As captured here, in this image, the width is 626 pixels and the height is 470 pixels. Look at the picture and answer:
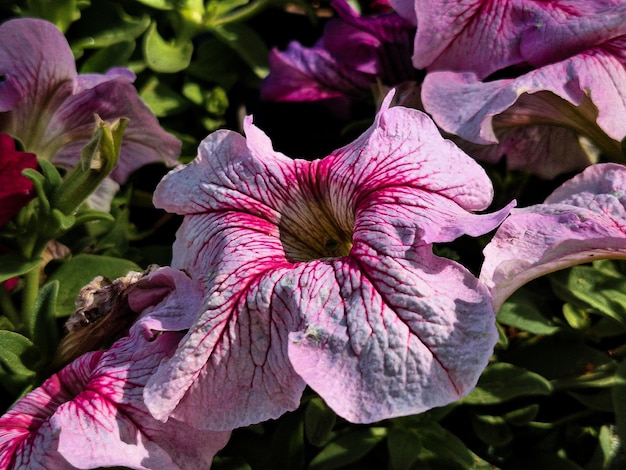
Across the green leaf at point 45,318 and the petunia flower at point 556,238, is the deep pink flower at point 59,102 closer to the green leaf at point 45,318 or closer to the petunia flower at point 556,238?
the green leaf at point 45,318

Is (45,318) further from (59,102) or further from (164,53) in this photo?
(164,53)

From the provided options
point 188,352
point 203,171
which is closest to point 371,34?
point 203,171

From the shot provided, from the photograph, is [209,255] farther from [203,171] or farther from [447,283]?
[447,283]

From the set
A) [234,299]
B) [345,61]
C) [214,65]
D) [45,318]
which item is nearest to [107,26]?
[214,65]

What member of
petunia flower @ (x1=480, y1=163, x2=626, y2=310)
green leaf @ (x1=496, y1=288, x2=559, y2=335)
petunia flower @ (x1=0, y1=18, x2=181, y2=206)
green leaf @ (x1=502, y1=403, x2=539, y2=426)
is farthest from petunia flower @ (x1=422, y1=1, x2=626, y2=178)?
petunia flower @ (x1=0, y1=18, x2=181, y2=206)

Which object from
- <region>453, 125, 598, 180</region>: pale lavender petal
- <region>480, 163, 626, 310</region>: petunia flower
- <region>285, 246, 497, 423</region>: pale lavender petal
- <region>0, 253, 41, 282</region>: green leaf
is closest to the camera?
<region>285, 246, 497, 423</region>: pale lavender petal

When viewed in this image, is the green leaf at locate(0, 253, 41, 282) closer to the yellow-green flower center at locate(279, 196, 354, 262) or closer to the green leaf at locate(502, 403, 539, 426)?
the yellow-green flower center at locate(279, 196, 354, 262)
